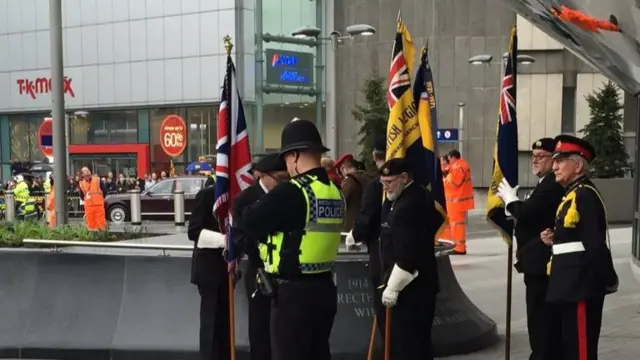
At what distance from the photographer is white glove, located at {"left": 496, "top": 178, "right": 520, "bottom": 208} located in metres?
6.06

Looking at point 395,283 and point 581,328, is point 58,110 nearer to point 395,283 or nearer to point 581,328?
point 395,283

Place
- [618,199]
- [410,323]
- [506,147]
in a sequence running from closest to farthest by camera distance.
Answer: [410,323] → [506,147] → [618,199]

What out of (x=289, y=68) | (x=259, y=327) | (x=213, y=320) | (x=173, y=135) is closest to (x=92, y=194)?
(x=213, y=320)

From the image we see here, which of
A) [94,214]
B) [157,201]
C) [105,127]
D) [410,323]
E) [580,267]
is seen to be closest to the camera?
[580,267]

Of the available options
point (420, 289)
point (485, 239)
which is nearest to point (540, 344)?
point (420, 289)

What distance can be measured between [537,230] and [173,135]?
35.7 metres

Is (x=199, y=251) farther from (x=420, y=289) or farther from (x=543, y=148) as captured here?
(x=543, y=148)

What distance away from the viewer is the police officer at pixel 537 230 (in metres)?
5.82

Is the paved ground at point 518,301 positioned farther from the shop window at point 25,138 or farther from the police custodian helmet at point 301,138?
the shop window at point 25,138

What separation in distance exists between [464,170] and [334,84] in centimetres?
720

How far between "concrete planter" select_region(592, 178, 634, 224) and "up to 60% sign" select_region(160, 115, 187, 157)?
79.8 feet

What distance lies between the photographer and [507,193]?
6.12 m

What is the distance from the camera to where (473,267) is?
1274 cm

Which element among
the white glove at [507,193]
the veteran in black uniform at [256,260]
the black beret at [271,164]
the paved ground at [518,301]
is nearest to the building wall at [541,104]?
the paved ground at [518,301]
